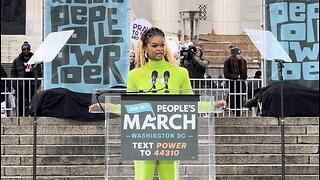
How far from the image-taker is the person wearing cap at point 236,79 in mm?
18719

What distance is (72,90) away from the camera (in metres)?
16.5

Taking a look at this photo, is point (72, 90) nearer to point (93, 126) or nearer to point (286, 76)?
point (93, 126)

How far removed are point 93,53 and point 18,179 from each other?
12.5 ft

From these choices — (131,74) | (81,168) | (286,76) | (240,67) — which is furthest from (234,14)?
(131,74)

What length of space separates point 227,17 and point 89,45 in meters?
30.8

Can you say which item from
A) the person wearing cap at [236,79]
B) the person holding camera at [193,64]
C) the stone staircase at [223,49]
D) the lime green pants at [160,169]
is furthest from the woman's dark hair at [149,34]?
the stone staircase at [223,49]

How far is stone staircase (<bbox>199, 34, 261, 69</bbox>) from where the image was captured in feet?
116

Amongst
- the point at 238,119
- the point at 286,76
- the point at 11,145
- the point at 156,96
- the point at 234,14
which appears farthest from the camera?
the point at 234,14

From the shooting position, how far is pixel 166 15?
45.8 metres

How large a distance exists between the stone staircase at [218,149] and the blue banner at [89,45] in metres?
1.17

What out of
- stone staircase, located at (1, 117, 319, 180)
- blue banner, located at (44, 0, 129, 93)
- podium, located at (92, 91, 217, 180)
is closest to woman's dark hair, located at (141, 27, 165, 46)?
podium, located at (92, 91, 217, 180)

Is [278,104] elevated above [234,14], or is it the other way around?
[234,14]

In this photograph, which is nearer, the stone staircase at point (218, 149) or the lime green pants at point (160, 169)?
the lime green pants at point (160, 169)

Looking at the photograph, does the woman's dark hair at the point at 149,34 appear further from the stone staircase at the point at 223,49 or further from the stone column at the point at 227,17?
the stone column at the point at 227,17
